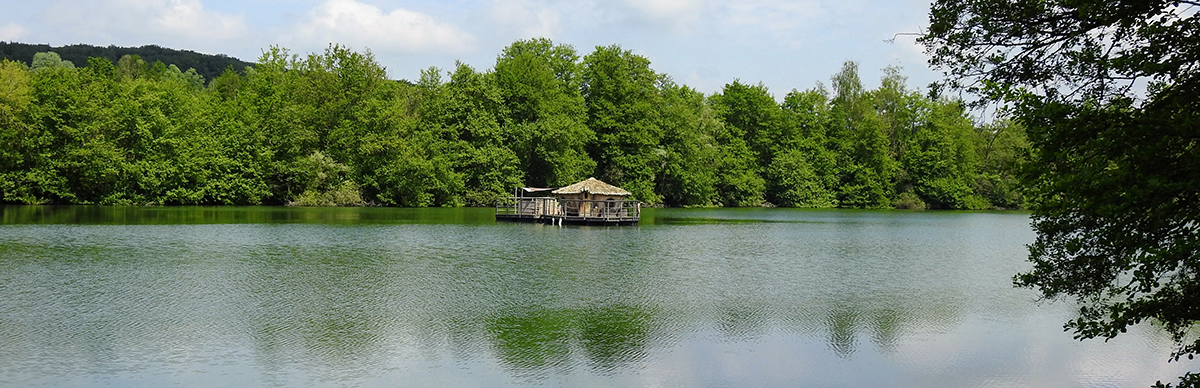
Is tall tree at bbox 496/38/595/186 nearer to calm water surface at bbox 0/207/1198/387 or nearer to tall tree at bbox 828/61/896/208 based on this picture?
tall tree at bbox 828/61/896/208

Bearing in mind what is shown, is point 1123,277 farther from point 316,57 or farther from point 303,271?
point 316,57

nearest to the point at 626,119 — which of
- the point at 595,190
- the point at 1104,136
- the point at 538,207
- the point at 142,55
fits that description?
the point at 538,207

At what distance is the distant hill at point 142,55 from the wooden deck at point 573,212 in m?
86.5

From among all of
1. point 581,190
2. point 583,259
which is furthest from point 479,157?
point 583,259

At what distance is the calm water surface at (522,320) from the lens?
10156mm

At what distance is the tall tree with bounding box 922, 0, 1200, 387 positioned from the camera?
22.1 ft

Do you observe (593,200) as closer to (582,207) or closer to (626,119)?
(582,207)

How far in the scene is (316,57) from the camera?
63.5 metres

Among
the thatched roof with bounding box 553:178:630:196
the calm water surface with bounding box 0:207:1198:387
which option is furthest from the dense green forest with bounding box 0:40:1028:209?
the calm water surface with bounding box 0:207:1198:387

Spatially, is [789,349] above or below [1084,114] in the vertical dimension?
below

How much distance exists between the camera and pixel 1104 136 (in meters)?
6.88

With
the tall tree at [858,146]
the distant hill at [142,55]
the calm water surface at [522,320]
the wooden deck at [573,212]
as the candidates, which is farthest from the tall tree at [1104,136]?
the distant hill at [142,55]

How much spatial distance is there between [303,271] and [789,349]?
11565mm

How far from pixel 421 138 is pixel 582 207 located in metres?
22.0
